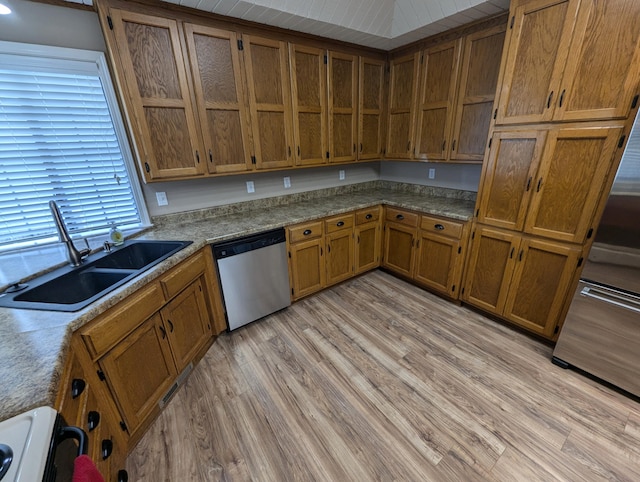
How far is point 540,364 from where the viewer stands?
6.32ft

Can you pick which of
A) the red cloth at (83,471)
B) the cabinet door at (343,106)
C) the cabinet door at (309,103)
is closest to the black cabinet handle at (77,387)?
the red cloth at (83,471)

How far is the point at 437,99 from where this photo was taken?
2.59 m

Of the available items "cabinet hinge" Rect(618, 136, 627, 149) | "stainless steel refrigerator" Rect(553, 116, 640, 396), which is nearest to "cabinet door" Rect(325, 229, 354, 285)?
"stainless steel refrigerator" Rect(553, 116, 640, 396)

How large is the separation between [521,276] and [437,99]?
71.2 inches

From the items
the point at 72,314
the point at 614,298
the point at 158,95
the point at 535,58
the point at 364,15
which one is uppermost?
the point at 364,15

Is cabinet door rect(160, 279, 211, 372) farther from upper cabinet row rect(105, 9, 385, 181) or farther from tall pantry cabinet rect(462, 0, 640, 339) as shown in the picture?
tall pantry cabinet rect(462, 0, 640, 339)

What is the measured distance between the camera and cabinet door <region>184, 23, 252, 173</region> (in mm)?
1973

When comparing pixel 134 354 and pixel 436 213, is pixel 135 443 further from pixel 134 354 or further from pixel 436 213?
pixel 436 213

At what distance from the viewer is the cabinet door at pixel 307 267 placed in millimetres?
2541

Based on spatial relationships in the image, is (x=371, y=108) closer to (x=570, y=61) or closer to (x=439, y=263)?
(x=570, y=61)

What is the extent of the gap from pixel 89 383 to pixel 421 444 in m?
1.67

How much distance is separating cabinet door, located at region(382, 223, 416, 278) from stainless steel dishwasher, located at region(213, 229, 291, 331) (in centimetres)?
133

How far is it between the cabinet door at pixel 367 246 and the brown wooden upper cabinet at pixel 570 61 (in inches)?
60.6

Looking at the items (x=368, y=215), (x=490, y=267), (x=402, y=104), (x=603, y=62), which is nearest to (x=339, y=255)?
(x=368, y=215)
